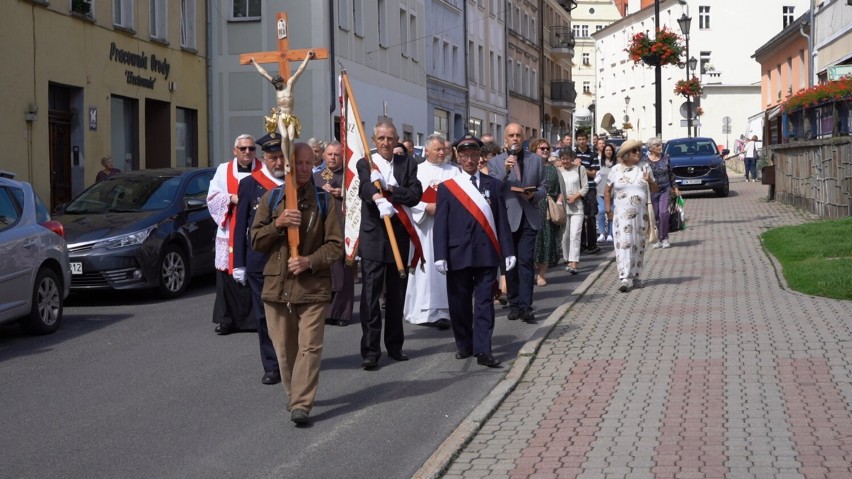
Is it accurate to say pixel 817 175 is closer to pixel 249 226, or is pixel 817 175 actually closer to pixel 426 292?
pixel 426 292

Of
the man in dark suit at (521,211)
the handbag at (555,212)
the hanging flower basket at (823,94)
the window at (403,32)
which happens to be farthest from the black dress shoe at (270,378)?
the window at (403,32)

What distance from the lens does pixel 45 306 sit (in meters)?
12.4

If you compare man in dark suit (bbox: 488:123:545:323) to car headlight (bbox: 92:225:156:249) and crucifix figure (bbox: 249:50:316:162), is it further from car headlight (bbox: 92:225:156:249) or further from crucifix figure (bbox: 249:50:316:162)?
crucifix figure (bbox: 249:50:316:162)

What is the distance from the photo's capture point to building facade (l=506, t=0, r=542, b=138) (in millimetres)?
64188

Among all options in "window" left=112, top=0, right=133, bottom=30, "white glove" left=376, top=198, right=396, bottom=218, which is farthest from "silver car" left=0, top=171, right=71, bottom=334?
"window" left=112, top=0, right=133, bottom=30

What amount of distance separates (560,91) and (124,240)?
211 ft

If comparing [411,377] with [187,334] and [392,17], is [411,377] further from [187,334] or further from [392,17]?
[392,17]

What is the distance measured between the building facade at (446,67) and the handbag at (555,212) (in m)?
30.9

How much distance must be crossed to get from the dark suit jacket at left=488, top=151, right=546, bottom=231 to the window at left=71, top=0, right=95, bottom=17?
14722mm

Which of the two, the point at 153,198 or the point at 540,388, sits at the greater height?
the point at 153,198

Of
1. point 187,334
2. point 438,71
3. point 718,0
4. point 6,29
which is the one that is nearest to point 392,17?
point 438,71

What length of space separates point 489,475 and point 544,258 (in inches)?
369

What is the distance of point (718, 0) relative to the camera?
82562mm

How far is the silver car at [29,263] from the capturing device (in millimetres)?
11625
